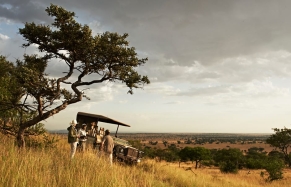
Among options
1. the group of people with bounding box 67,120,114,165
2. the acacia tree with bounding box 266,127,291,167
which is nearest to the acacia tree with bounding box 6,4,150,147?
the group of people with bounding box 67,120,114,165

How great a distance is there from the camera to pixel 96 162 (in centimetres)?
767

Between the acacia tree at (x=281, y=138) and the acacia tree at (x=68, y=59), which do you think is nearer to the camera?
the acacia tree at (x=68, y=59)

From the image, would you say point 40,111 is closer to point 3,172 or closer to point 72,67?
point 72,67

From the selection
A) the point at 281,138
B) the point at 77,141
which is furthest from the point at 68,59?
the point at 281,138

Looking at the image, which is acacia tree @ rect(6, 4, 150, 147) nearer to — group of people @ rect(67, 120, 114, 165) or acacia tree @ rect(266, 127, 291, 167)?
group of people @ rect(67, 120, 114, 165)

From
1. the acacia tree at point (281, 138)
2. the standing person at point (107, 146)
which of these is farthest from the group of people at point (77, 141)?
the acacia tree at point (281, 138)

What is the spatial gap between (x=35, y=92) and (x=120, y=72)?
475 cm

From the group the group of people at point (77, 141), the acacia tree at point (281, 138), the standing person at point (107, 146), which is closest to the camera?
the group of people at point (77, 141)

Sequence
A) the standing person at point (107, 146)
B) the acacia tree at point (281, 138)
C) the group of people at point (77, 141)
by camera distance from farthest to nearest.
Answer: the acacia tree at point (281, 138) → the standing person at point (107, 146) → the group of people at point (77, 141)

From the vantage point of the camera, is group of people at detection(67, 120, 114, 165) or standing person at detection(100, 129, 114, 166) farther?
standing person at detection(100, 129, 114, 166)

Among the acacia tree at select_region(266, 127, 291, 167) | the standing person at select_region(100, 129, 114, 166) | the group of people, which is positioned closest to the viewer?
the group of people

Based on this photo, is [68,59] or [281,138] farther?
[281,138]

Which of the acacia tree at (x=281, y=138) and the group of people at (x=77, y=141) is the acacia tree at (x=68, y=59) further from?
the acacia tree at (x=281, y=138)

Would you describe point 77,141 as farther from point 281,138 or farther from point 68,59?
point 281,138
